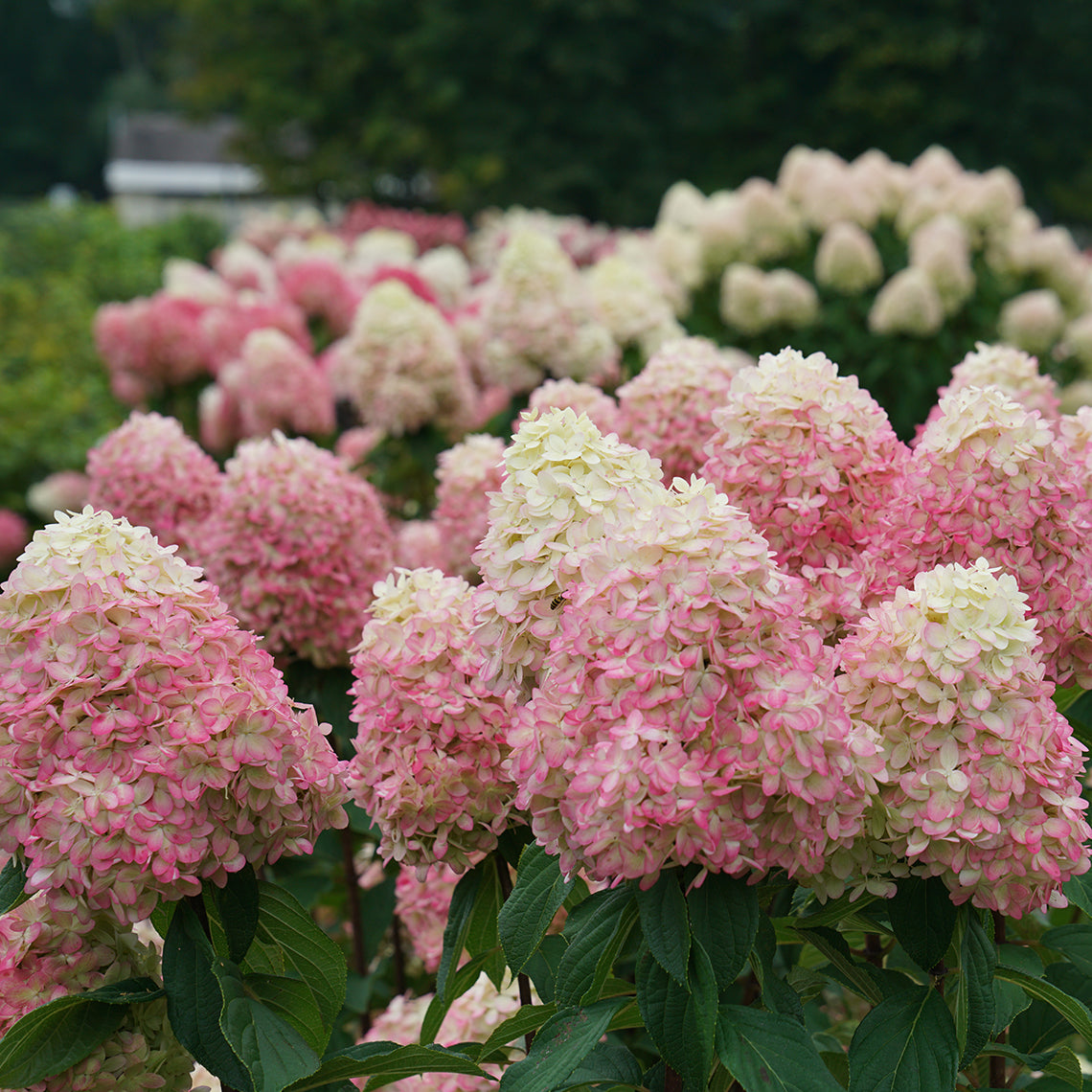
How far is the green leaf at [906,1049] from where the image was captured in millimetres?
1310

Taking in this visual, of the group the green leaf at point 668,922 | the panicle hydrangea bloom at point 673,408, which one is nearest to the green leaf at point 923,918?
the green leaf at point 668,922

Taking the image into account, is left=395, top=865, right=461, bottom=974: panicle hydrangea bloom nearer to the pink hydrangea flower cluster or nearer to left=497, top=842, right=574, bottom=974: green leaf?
left=497, top=842, right=574, bottom=974: green leaf

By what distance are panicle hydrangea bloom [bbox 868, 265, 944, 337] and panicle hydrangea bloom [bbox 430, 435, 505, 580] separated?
13.2ft

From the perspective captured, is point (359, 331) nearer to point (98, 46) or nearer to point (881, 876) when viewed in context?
point (881, 876)

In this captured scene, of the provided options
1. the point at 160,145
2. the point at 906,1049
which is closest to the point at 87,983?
the point at 906,1049

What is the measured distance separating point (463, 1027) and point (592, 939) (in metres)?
0.81

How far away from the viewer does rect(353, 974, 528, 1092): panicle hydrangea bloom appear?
189 cm

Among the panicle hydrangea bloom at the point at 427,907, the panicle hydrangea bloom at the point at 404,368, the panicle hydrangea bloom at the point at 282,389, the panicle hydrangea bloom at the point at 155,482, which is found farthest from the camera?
the panicle hydrangea bloom at the point at 282,389

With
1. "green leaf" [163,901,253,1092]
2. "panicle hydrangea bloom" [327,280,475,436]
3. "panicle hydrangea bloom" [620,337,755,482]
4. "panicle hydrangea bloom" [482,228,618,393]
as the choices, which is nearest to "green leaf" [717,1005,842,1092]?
"green leaf" [163,901,253,1092]

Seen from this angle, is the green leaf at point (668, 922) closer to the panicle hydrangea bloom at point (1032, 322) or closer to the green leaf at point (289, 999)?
the green leaf at point (289, 999)

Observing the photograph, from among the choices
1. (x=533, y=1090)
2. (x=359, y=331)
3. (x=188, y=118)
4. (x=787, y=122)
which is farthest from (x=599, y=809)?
(x=188, y=118)

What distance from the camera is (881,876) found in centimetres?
135

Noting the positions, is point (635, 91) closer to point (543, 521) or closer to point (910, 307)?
point (910, 307)

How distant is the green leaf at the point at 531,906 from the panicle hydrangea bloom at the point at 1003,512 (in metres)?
0.52
